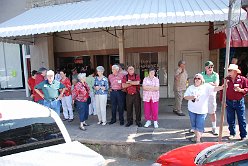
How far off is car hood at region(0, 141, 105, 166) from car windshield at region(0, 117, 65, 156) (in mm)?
103

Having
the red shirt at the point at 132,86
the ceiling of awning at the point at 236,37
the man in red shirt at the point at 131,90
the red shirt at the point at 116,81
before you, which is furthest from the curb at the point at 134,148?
the ceiling of awning at the point at 236,37

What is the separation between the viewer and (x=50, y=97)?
6594 mm

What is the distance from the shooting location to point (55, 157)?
124 inches

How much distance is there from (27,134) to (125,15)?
494 centimetres

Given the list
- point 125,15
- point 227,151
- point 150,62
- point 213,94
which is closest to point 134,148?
point 213,94

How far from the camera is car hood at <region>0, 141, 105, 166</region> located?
301cm

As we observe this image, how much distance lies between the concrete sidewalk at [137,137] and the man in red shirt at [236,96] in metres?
0.45

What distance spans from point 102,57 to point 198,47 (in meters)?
4.23

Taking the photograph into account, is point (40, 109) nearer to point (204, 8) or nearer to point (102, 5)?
point (204, 8)

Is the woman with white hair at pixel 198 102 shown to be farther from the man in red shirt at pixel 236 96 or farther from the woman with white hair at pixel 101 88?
the woman with white hair at pixel 101 88

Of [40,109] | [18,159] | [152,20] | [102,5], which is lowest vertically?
[18,159]

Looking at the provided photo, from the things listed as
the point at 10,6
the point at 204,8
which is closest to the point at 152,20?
the point at 204,8

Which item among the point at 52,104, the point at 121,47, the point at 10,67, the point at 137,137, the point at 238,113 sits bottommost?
the point at 137,137

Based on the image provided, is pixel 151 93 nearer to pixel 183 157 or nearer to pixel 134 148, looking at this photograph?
pixel 134 148
